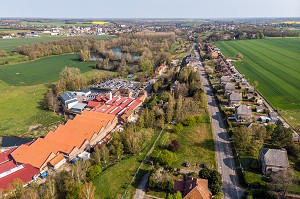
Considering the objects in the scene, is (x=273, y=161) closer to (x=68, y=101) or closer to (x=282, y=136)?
(x=282, y=136)

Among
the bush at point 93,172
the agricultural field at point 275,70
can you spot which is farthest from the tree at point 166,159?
the agricultural field at point 275,70

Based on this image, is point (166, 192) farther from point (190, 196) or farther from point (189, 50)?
point (189, 50)

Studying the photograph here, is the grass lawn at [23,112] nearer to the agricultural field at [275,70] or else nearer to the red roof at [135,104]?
the red roof at [135,104]

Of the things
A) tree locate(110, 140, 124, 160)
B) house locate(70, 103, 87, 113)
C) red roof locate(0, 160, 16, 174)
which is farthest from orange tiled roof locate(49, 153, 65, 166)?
house locate(70, 103, 87, 113)

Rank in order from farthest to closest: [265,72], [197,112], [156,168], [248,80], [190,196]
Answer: [265,72] → [248,80] → [197,112] → [156,168] → [190,196]

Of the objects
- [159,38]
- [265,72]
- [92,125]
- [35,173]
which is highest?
[159,38]

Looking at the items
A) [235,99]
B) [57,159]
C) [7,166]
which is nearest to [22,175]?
[7,166]

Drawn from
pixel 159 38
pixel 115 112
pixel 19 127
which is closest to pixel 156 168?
pixel 115 112
